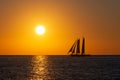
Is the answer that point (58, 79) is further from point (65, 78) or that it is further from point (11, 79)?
point (11, 79)

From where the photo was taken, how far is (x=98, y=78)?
8769cm

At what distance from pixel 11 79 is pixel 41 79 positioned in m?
6.44

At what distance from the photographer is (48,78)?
297ft

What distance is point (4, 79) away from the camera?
283 feet

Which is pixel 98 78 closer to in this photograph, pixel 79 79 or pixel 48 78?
pixel 79 79

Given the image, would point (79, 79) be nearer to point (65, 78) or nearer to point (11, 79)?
point (65, 78)

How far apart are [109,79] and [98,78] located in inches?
113

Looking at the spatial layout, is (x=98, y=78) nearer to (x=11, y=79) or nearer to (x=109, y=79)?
(x=109, y=79)

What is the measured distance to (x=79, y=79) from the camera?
281ft

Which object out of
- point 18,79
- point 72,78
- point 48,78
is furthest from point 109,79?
point 18,79

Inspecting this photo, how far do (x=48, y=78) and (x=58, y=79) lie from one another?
14.7 ft

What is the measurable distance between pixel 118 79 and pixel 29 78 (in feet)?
63.6

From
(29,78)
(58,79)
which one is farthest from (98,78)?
(29,78)

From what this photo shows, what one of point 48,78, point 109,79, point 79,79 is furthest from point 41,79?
point 109,79
